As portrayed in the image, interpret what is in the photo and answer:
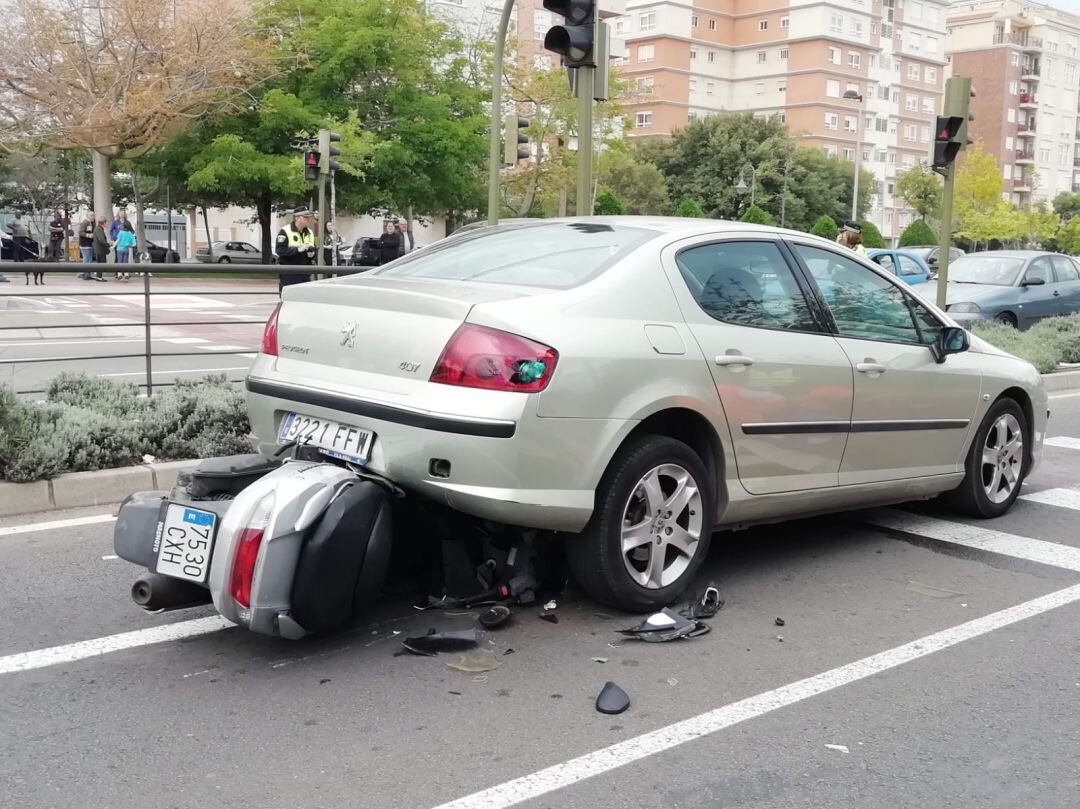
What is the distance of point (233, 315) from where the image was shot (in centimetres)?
921

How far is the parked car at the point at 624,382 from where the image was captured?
4070mm

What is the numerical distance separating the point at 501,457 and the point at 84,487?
3.21 m

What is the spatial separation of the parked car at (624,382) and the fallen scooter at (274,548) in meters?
0.30

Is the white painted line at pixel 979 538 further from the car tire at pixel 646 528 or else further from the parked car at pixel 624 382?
the car tire at pixel 646 528

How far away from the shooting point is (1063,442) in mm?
9273

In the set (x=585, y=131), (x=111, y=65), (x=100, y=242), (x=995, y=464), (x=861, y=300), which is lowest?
(x=995, y=464)

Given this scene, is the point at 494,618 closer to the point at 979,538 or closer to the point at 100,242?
the point at 979,538

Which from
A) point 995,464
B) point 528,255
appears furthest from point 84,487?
point 995,464

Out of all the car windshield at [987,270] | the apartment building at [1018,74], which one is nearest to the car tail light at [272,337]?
the car windshield at [987,270]

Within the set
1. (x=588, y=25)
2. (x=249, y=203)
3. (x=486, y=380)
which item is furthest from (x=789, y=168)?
(x=486, y=380)

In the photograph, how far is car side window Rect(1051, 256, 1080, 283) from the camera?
18.2 meters

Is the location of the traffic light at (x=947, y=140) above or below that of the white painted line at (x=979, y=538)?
above

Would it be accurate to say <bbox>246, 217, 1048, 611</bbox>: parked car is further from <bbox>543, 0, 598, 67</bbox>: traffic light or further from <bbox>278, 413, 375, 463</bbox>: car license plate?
<bbox>543, 0, 598, 67</bbox>: traffic light

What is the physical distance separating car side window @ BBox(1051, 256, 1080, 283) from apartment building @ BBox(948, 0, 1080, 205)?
314 feet
